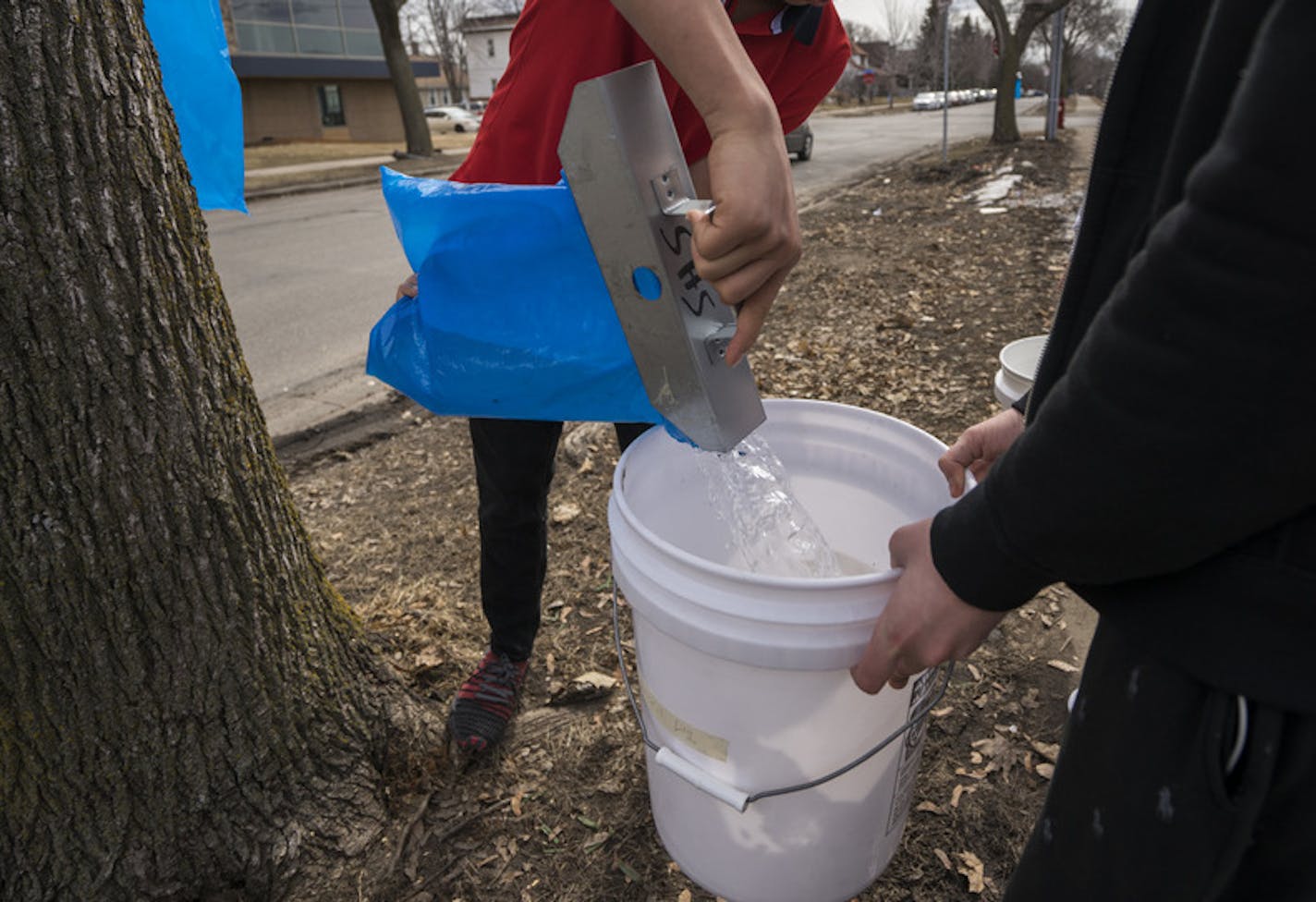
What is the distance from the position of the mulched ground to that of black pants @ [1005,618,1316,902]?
0.98 metres

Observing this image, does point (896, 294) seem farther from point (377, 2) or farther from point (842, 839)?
point (377, 2)

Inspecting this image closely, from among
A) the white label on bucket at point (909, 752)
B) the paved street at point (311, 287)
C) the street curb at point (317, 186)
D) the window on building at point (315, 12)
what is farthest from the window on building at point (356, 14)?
the white label on bucket at point (909, 752)

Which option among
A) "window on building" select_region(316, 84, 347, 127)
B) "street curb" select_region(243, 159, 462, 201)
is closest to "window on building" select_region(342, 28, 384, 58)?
"window on building" select_region(316, 84, 347, 127)

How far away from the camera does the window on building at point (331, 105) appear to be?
1278 inches

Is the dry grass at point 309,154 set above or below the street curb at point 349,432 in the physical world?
above

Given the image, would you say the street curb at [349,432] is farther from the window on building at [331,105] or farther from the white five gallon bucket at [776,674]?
the window on building at [331,105]

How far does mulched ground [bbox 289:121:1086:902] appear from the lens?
177 cm

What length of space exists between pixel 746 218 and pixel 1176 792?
2.42 feet

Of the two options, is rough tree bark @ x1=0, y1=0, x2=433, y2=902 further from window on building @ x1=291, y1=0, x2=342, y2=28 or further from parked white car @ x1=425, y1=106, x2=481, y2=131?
parked white car @ x1=425, y1=106, x2=481, y2=131

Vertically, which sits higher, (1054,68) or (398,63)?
(398,63)

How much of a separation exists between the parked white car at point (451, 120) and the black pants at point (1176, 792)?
4148cm

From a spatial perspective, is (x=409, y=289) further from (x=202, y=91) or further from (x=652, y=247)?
(x=202, y=91)

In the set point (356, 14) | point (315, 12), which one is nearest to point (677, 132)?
point (315, 12)

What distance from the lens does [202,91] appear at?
5.89ft
